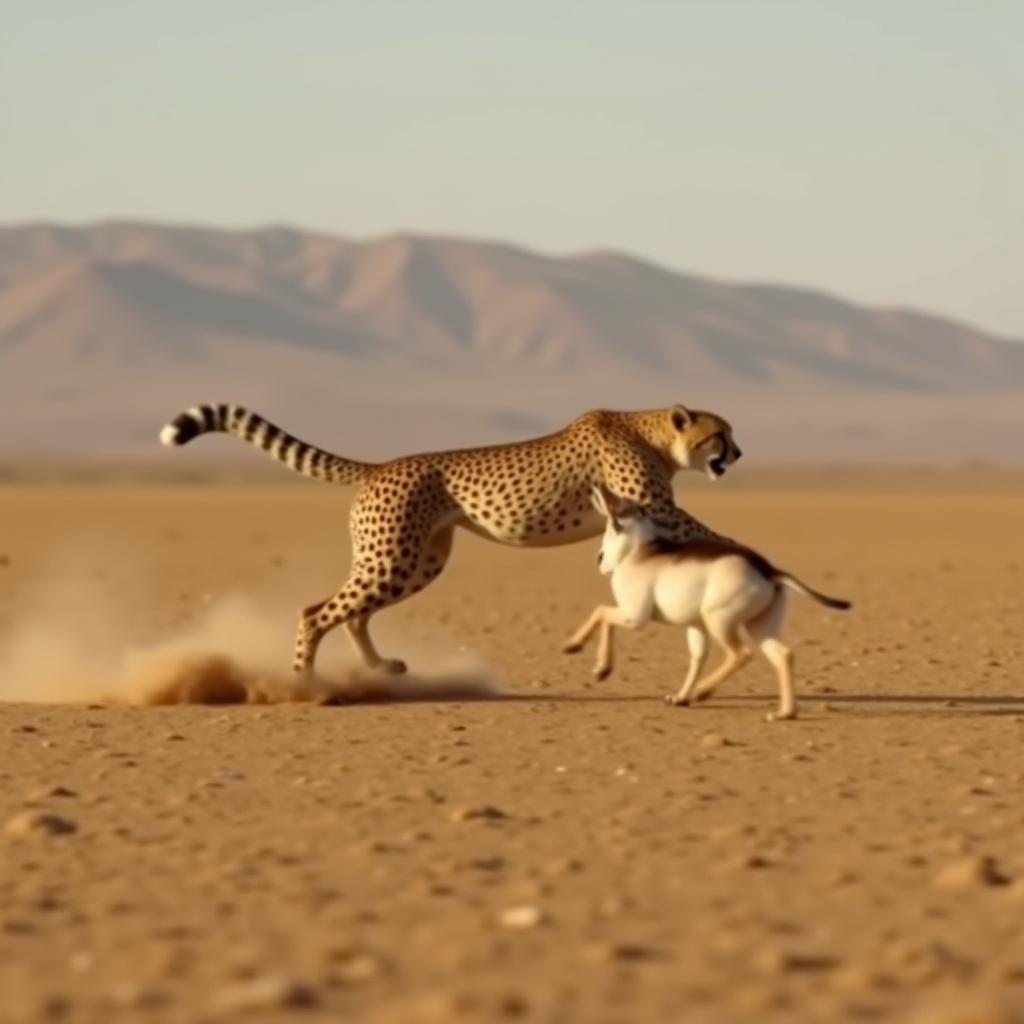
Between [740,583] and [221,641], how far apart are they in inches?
147

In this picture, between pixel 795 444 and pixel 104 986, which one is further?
pixel 795 444

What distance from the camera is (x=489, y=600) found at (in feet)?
71.1

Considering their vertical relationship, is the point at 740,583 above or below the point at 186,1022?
above

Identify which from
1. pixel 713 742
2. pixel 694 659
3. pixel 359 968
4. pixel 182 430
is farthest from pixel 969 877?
pixel 182 430

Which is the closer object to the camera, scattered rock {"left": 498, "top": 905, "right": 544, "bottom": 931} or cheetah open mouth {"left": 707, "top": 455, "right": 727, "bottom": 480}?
scattered rock {"left": 498, "top": 905, "right": 544, "bottom": 931}

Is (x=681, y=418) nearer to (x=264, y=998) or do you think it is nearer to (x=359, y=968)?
(x=359, y=968)

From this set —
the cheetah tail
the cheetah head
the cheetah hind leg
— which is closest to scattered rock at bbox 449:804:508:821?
the cheetah hind leg

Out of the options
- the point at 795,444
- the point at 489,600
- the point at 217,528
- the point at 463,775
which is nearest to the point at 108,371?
the point at 795,444

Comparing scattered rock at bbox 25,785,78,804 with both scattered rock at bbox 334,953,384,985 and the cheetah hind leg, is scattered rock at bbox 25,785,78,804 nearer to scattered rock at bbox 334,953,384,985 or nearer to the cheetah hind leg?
scattered rock at bbox 334,953,384,985

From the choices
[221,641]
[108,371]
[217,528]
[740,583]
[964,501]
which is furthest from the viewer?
[108,371]

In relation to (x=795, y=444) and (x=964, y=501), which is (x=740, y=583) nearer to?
(x=964, y=501)

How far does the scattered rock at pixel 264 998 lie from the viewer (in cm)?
574

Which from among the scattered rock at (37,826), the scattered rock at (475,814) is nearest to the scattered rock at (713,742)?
the scattered rock at (475,814)

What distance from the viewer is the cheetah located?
12609 millimetres
